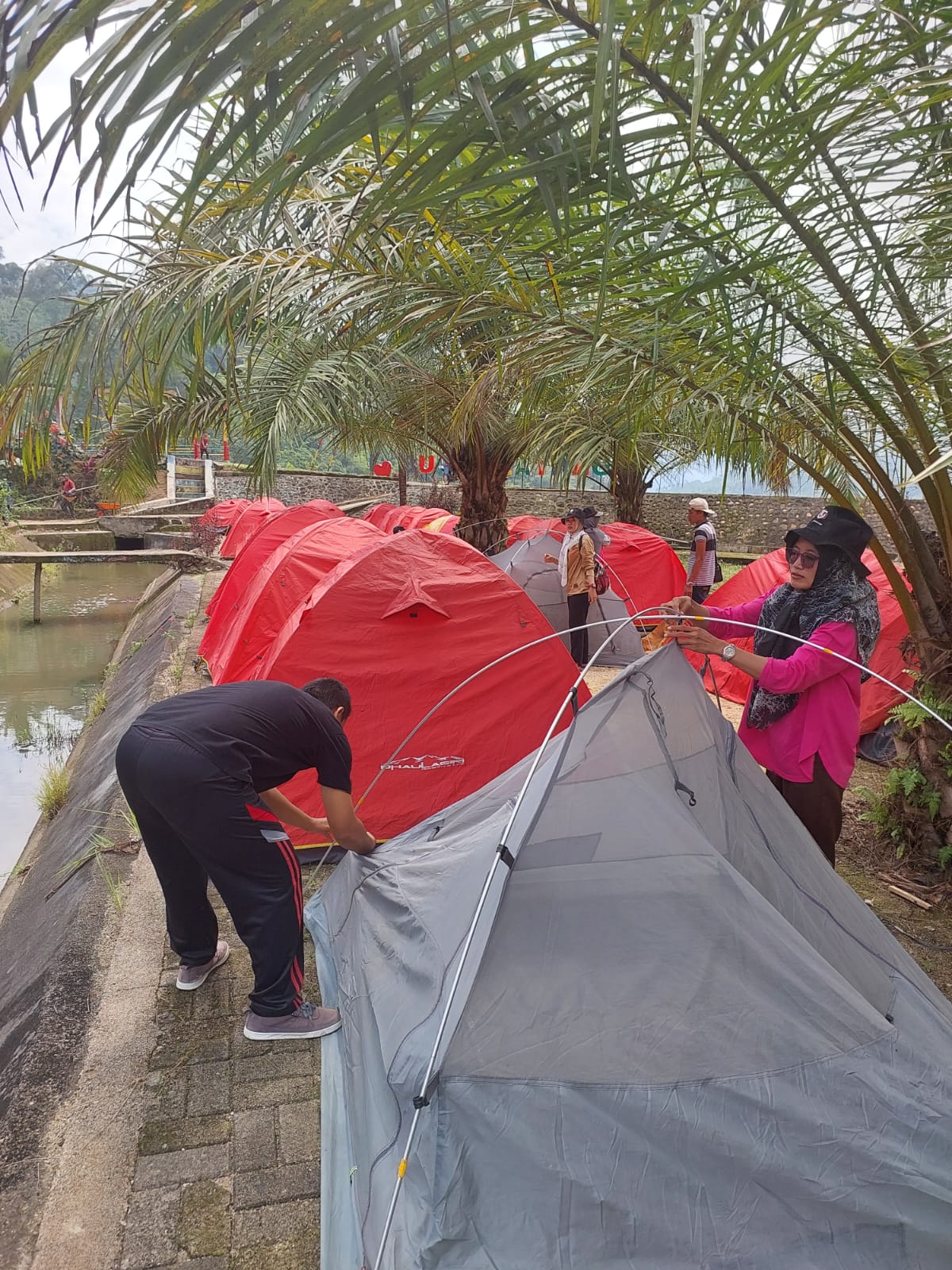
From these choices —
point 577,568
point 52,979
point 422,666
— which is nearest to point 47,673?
point 577,568

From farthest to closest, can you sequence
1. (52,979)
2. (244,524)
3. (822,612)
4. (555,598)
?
1. (244,524)
2. (555,598)
3. (52,979)
4. (822,612)

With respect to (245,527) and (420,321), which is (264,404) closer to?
(420,321)

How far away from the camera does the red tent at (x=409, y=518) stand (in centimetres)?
1127

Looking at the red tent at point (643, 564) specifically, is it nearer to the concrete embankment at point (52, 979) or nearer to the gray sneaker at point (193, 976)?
the concrete embankment at point (52, 979)

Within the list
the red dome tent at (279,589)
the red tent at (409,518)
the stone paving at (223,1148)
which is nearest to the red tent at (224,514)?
the red tent at (409,518)

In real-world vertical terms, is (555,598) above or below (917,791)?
above

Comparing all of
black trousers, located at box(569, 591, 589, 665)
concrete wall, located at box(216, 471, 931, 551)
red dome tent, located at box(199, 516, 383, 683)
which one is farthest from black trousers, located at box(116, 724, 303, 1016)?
concrete wall, located at box(216, 471, 931, 551)

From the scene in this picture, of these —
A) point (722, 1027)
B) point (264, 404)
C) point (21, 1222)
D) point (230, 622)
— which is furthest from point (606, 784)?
point (230, 622)

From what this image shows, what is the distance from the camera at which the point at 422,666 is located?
4340 mm

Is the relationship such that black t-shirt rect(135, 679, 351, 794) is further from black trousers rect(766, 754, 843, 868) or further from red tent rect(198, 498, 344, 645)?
red tent rect(198, 498, 344, 645)

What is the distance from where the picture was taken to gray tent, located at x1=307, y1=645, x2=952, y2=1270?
186 cm

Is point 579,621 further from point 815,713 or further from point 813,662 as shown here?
point 813,662

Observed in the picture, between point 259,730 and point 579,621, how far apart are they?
5220 mm

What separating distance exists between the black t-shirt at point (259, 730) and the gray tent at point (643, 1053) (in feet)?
1.76
